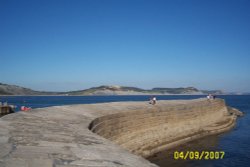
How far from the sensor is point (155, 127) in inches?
818

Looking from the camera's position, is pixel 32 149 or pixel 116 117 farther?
pixel 116 117

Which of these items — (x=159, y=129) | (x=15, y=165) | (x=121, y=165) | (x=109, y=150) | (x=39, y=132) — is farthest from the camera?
(x=159, y=129)

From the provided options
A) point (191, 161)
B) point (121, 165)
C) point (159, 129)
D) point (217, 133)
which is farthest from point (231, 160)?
point (121, 165)

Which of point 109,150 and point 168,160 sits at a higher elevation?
point 109,150

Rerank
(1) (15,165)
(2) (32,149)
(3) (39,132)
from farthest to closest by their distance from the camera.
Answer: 1. (3) (39,132)
2. (2) (32,149)
3. (1) (15,165)

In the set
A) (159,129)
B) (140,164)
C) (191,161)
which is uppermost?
(140,164)

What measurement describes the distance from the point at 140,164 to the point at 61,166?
3.79 ft

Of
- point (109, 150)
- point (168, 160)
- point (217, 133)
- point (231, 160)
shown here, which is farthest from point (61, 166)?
point (217, 133)

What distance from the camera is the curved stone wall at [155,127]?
49.3 ft

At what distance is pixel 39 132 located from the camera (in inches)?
273

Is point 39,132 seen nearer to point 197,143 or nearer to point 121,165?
point 121,165

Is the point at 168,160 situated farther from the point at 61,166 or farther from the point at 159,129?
the point at 61,166

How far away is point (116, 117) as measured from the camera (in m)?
15.6

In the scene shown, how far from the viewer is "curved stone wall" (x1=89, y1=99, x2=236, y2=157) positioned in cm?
1503
